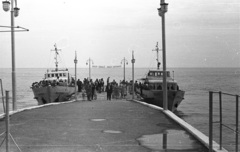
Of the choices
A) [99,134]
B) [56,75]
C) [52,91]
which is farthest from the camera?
[56,75]

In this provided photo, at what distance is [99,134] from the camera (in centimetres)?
990

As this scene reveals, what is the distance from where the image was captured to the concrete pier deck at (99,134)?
822 centimetres

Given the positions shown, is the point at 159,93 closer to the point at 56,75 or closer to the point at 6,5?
the point at 56,75

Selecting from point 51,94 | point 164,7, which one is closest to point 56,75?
point 51,94

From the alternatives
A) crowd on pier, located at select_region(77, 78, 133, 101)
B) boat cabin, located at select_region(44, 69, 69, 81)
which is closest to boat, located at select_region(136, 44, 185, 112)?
crowd on pier, located at select_region(77, 78, 133, 101)

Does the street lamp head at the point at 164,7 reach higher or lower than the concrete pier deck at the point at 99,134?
higher

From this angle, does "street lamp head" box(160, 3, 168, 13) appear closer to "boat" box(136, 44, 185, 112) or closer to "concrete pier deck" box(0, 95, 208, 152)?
"concrete pier deck" box(0, 95, 208, 152)

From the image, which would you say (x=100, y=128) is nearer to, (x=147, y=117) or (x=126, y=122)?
(x=126, y=122)

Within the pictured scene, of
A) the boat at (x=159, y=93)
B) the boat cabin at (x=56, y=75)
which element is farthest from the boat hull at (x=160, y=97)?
the boat cabin at (x=56, y=75)

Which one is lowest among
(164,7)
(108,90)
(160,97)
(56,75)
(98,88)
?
(160,97)

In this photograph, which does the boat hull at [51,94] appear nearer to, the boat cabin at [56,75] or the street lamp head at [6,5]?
the boat cabin at [56,75]

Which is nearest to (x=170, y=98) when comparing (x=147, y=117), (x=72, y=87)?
(x=72, y=87)

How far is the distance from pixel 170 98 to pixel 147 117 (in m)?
20.8

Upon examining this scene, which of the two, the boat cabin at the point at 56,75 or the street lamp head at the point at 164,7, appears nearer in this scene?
the street lamp head at the point at 164,7
